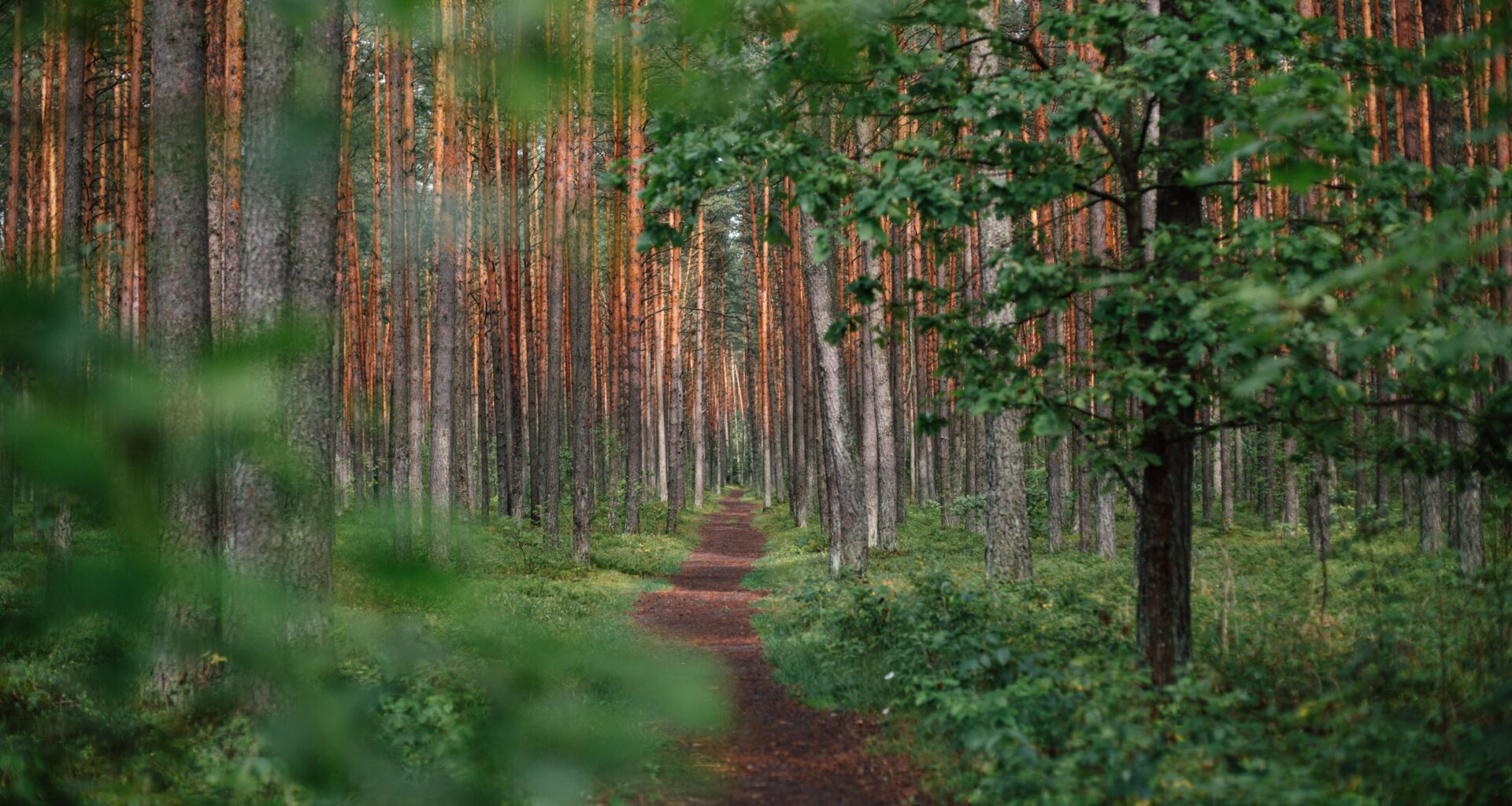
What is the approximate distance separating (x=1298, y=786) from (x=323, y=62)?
5169mm

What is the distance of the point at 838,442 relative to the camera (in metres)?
16.0

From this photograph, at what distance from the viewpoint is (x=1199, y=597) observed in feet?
35.2

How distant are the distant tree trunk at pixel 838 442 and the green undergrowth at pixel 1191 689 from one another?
3252 millimetres

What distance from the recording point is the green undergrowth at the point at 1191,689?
493 cm

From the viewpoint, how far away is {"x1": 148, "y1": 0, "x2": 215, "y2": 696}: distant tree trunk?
87 cm

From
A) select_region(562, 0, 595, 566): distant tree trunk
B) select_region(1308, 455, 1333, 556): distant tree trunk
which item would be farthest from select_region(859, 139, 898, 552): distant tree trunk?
select_region(1308, 455, 1333, 556): distant tree trunk

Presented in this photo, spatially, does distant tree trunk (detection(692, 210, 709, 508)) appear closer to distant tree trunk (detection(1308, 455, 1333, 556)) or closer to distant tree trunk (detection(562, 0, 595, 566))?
distant tree trunk (detection(562, 0, 595, 566))

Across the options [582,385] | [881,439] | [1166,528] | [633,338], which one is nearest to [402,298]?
[582,385]

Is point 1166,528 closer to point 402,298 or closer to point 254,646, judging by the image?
point 254,646

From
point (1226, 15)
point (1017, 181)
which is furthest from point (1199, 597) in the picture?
point (1226, 15)

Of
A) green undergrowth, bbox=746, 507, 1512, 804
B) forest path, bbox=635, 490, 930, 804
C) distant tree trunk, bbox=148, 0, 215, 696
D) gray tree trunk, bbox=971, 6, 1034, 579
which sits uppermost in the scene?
distant tree trunk, bbox=148, 0, 215, 696

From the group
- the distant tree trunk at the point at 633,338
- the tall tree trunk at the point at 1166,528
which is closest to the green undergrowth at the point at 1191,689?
the tall tree trunk at the point at 1166,528

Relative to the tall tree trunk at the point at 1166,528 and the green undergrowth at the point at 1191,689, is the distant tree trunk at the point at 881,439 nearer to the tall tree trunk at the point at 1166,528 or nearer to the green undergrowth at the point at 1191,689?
the green undergrowth at the point at 1191,689

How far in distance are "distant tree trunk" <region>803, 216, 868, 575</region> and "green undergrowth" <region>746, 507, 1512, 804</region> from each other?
3.25m
